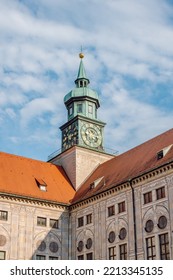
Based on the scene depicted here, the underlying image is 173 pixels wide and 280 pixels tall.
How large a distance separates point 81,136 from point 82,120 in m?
2.47

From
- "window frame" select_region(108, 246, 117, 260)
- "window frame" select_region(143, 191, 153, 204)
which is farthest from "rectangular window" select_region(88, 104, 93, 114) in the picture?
"window frame" select_region(108, 246, 117, 260)

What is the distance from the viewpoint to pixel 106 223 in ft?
139

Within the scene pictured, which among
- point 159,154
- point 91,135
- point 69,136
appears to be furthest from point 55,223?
point 91,135

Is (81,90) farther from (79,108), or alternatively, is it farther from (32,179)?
(32,179)

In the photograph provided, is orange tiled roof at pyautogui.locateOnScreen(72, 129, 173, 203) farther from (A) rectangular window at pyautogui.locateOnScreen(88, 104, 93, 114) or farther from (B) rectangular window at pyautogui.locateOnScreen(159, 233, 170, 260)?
(A) rectangular window at pyautogui.locateOnScreen(88, 104, 93, 114)

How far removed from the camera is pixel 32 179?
49.2 metres

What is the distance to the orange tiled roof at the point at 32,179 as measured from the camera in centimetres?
4622

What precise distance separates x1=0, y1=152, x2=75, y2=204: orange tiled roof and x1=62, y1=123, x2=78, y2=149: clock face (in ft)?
13.1

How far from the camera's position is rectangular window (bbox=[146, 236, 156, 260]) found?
Result: 36031 mm

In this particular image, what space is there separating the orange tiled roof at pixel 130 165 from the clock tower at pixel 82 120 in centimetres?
623

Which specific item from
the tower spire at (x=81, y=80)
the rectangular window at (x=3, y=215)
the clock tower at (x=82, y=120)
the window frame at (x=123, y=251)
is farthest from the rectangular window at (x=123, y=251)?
the tower spire at (x=81, y=80)

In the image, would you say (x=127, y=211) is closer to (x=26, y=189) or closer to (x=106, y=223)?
(x=106, y=223)

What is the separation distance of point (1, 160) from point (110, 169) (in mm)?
12414
